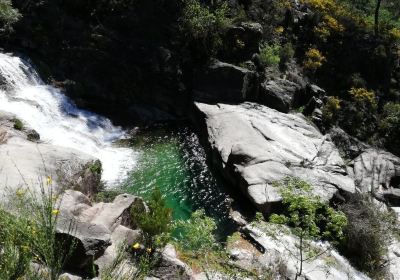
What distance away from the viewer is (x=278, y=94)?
2106 cm

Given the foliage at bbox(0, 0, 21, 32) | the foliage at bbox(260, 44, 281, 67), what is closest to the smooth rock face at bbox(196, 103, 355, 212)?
the foliage at bbox(260, 44, 281, 67)

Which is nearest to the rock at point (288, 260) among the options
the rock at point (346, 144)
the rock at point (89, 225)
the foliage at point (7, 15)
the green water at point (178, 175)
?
the green water at point (178, 175)

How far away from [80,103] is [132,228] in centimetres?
947

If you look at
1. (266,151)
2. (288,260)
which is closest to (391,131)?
(266,151)

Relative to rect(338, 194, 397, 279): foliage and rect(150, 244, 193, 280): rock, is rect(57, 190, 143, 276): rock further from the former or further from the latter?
rect(338, 194, 397, 279): foliage

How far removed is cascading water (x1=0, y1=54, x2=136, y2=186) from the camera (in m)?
15.8

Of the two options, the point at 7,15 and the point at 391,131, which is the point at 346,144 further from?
the point at 7,15

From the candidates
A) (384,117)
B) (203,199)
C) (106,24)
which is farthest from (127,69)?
(384,117)

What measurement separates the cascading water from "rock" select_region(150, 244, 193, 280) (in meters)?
5.77

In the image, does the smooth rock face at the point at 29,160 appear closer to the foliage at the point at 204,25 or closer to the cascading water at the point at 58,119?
the cascading water at the point at 58,119

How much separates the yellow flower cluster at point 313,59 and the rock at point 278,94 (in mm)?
3741

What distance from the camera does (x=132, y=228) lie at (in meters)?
10.8

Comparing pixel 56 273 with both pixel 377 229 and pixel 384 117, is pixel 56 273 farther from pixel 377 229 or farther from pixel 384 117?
pixel 384 117

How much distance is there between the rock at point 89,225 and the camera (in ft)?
26.1
